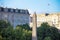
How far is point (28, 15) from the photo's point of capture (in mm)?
13906

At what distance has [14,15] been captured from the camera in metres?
13.3

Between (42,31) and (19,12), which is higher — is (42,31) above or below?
below

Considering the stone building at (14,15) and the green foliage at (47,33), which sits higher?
the stone building at (14,15)

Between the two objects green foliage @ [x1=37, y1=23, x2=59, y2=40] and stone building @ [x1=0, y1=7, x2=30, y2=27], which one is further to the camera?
stone building @ [x1=0, y1=7, x2=30, y2=27]

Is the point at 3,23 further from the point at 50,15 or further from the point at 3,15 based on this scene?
the point at 50,15

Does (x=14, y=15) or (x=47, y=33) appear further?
(x=14, y=15)

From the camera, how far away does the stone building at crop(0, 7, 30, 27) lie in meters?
12.6

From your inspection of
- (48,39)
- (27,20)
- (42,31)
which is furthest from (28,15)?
(48,39)

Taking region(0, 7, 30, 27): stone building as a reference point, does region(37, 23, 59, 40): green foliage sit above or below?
below

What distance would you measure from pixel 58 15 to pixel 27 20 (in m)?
2.19

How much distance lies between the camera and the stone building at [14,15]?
12625 mm

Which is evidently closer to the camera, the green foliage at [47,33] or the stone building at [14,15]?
the green foliage at [47,33]

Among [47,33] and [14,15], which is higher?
[14,15]

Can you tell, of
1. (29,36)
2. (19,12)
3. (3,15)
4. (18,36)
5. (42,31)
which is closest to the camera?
(18,36)
